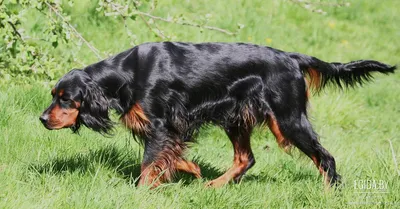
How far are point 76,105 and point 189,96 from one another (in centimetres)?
81

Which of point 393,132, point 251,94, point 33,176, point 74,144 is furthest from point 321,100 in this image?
point 33,176

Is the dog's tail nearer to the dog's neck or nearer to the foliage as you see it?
the foliage

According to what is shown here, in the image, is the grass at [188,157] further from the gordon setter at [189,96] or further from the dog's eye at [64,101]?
the dog's eye at [64,101]

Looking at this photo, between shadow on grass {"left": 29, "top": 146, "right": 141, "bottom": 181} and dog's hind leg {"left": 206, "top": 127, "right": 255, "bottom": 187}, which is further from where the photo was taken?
dog's hind leg {"left": 206, "top": 127, "right": 255, "bottom": 187}

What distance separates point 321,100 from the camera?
7.23 metres

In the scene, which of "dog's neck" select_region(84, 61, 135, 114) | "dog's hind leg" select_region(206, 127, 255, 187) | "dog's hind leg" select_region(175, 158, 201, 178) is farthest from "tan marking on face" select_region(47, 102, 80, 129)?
"dog's hind leg" select_region(206, 127, 255, 187)

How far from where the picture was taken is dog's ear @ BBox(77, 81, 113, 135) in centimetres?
432

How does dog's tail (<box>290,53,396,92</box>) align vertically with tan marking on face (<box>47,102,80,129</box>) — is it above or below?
above

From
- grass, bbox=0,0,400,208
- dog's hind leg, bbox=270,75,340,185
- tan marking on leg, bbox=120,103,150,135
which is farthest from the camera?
dog's hind leg, bbox=270,75,340,185

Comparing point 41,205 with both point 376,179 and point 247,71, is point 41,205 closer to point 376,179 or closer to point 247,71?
point 247,71

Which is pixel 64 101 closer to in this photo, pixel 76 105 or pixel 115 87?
pixel 76 105

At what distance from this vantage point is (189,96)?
4.56m

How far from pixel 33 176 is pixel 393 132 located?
15.4 ft

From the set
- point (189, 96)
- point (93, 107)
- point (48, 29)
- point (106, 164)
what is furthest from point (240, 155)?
point (48, 29)
